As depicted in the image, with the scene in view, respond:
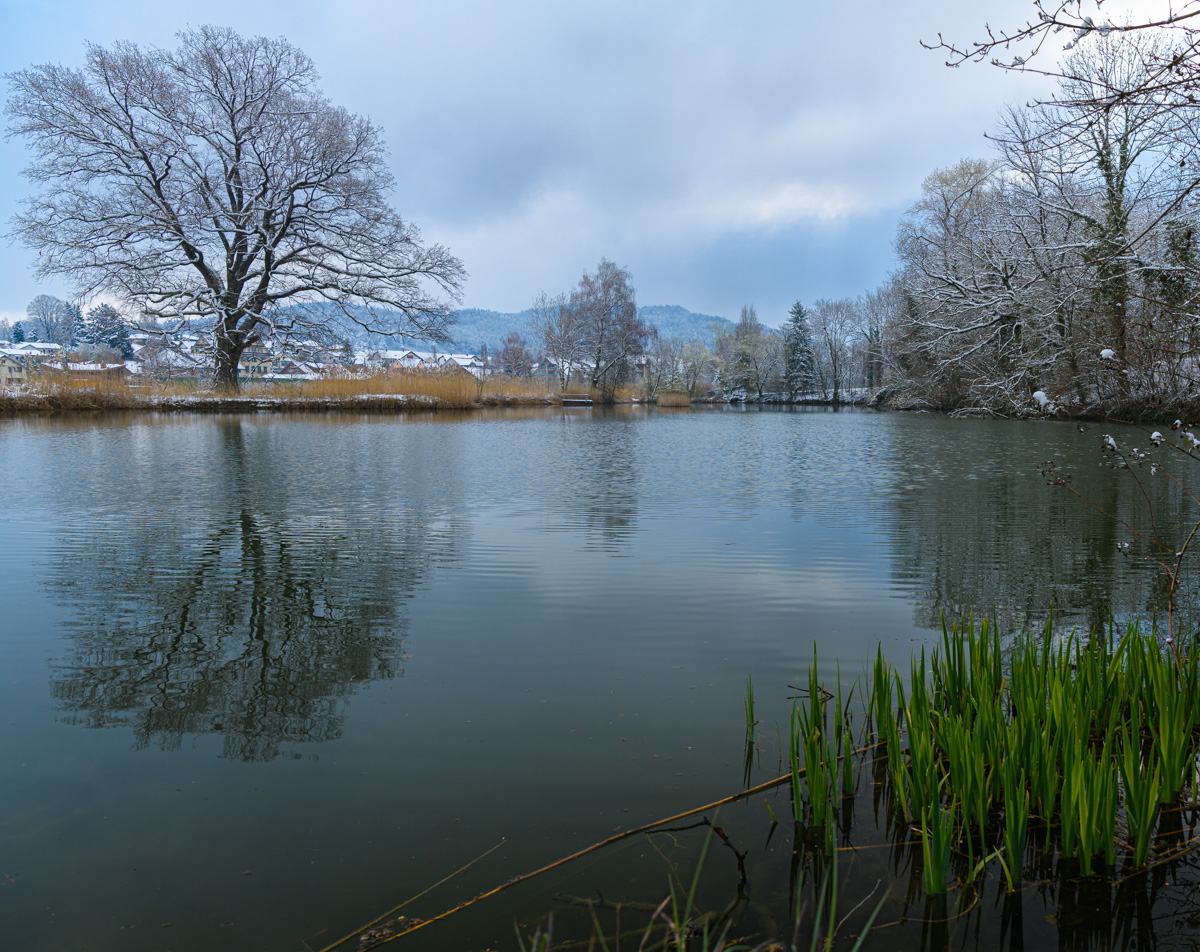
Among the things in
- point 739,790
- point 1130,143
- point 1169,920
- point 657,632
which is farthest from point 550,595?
point 1130,143

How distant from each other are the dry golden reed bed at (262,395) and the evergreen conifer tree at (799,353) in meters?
40.2

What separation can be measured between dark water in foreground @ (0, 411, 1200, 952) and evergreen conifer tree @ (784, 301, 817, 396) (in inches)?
2409

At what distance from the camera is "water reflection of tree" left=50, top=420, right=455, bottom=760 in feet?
11.0

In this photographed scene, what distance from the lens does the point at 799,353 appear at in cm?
6900

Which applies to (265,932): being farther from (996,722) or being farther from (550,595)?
(550,595)

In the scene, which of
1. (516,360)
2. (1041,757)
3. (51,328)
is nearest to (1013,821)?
(1041,757)

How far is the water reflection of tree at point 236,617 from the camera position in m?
3.37

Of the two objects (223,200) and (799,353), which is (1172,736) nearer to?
(223,200)

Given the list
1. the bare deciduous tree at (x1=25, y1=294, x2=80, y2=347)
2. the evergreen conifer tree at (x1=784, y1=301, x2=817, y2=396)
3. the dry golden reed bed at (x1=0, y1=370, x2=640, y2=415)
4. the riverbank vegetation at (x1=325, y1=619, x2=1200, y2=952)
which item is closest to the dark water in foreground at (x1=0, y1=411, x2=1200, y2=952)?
the riverbank vegetation at (x1=325, y1=619, x2=1200, y2=952)

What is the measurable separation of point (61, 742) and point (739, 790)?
277cm

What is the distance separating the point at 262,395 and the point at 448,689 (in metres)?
28.5

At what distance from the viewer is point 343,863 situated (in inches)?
89.3

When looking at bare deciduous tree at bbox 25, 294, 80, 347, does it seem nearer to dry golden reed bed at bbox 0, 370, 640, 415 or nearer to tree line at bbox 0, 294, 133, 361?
tree line at bbox 0, 294, 133, 361

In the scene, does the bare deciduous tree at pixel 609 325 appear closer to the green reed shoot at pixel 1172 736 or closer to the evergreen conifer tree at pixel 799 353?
the evergreen conifer tree at pixel 799 353
